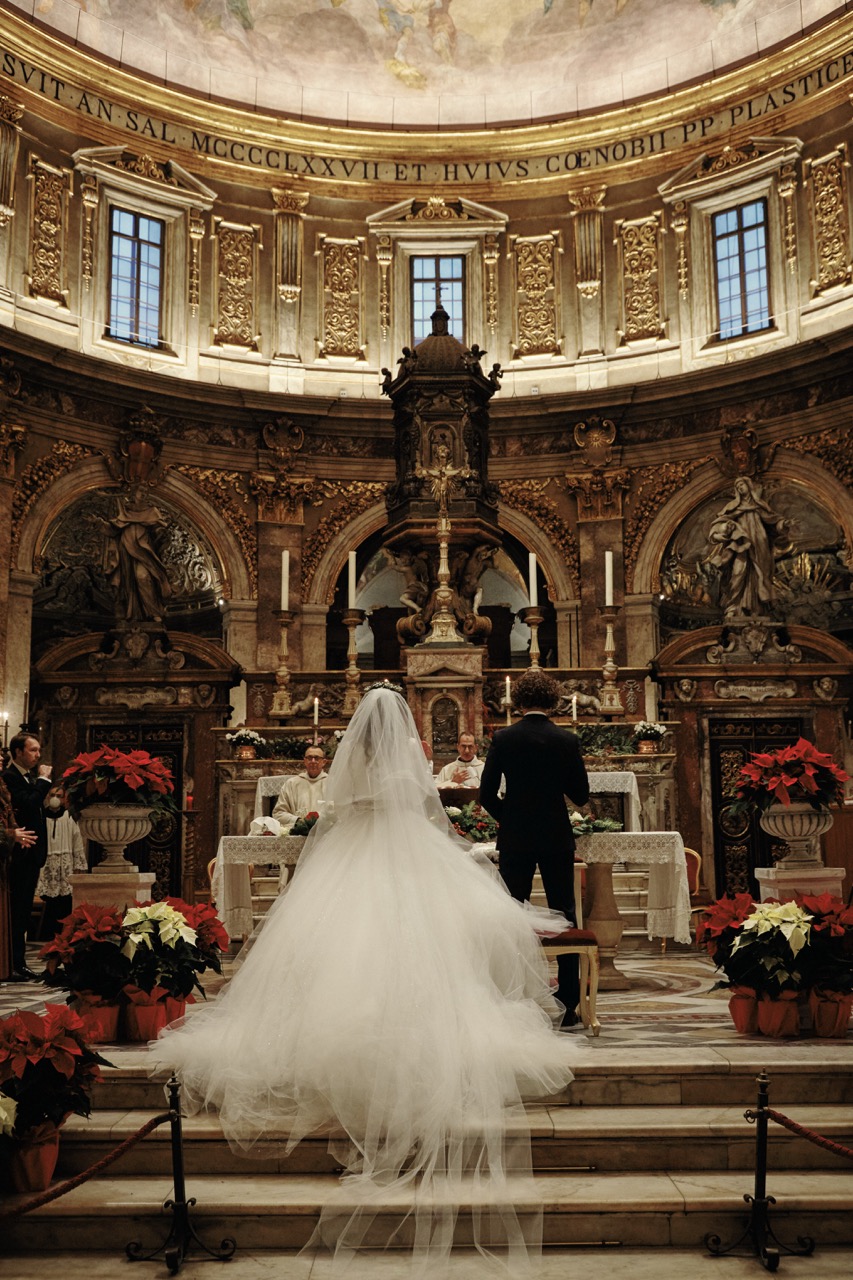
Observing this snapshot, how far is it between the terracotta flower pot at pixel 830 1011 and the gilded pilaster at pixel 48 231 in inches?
602

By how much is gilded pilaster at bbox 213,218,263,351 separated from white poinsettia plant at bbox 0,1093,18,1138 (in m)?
16.4

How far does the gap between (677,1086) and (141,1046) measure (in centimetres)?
266

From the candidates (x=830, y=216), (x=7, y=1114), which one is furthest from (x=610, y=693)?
(x=7, y=1114)

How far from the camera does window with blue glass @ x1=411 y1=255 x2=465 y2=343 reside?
21.1 metres

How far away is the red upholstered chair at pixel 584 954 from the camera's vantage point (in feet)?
20.7

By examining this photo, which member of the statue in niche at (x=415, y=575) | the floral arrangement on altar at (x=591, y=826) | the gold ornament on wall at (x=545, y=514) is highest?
the gold ornament on wall at (x=545, y=514)

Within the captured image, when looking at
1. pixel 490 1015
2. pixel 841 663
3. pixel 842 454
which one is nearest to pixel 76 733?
pixel 841 663

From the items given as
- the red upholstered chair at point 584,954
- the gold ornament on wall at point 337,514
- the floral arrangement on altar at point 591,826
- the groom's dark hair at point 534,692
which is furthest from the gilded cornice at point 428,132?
the red upholstered chair at point 584,954

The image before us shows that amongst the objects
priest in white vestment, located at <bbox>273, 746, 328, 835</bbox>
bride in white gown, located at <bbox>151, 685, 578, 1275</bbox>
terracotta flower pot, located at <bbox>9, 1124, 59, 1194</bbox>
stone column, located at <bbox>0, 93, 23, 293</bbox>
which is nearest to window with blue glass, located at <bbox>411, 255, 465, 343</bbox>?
stone column, located at <bbox>0, 93, 23, 293</bbox>

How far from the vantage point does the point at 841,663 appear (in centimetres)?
1600

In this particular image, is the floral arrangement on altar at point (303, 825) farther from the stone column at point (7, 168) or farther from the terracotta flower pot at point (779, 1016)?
the stone column at point (7, 168)

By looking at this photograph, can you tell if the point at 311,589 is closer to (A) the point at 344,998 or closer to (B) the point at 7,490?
(B) the point at 7,490

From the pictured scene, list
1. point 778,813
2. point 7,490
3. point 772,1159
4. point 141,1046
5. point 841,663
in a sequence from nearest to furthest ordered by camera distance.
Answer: point 772,1159 → point 141,1046 → point 778,813 → point 841,663 → point 7,490

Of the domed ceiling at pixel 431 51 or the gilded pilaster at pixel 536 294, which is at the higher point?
the domed ceiling at pixel 431 51
